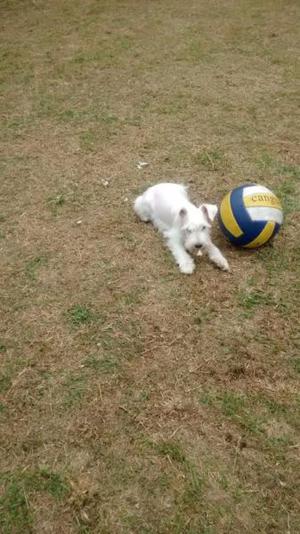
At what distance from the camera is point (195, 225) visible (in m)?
4.66

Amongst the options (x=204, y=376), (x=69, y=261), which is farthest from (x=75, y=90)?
(x=204, y=376)

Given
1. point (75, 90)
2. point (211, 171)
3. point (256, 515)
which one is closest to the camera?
point (256, 515)

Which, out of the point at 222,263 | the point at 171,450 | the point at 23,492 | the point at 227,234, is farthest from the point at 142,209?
the point at 23,492

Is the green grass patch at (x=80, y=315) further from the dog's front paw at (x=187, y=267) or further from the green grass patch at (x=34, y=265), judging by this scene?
the dog's front paw at (x=187, y=267)

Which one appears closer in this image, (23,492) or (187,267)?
(23,492)

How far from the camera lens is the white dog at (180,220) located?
4.71m

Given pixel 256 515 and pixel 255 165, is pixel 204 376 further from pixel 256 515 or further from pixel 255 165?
pixel 255 165

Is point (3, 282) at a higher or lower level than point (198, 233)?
lower

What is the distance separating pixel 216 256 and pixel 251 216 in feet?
1.75

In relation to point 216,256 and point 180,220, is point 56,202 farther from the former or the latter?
point 216,256

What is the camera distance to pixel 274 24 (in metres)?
10.9

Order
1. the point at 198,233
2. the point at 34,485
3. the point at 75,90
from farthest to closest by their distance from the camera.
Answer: the point at 75,90 < the point at 198,233 < the point at 34,485

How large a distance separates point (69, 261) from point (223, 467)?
266 centimetres

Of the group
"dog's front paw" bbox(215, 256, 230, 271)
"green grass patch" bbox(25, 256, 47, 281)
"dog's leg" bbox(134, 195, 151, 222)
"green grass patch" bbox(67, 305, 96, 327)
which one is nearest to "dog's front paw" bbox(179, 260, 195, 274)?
"dog's front paw" bbox(215, 256, 230, 271)
